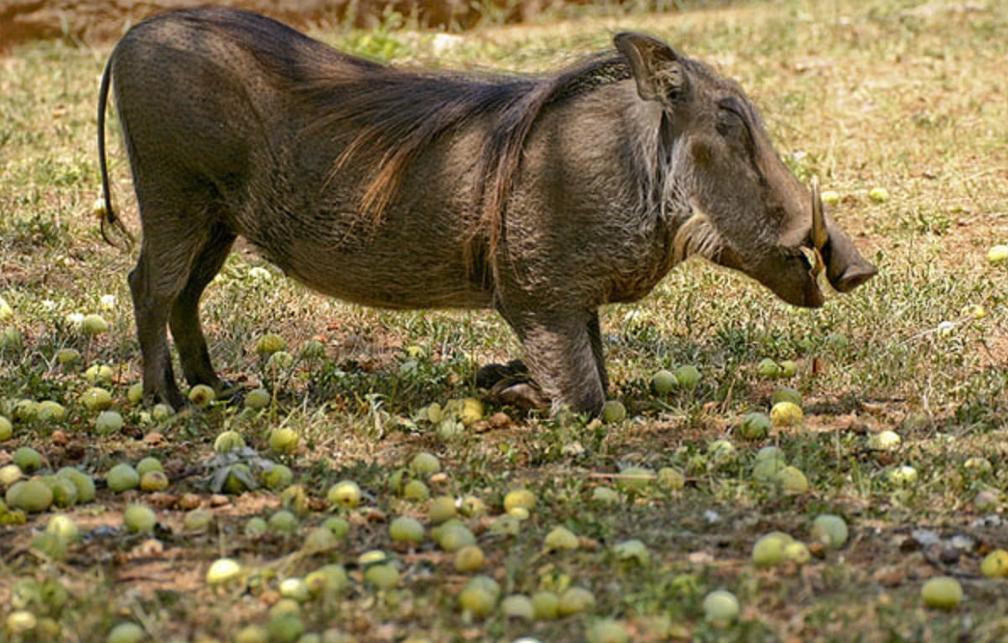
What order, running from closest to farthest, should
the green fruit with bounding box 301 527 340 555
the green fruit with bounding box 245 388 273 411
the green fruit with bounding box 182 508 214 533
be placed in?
the green fruit with bounding box 301 527 340 555 < the green fruit with bounding box 182 508 214 533 < the green fruit with bounding box 245 388 273 411

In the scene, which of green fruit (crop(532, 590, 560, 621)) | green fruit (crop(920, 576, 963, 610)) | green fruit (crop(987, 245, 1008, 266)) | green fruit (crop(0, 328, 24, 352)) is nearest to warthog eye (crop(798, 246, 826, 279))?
green fruit (crop(920, 576, 963, 610))

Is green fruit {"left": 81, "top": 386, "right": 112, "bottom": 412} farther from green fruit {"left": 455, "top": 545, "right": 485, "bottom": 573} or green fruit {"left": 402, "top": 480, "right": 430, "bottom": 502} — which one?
green fruit {"left": 455, "top": 545, "right": 485, "bottom": 573}

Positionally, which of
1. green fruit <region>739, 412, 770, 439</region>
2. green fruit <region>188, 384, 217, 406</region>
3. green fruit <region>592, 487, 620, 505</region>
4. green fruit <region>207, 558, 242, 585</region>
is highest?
green fruit <region>207, 558, 242, 585</region>

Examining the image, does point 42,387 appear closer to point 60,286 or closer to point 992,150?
point 60,286

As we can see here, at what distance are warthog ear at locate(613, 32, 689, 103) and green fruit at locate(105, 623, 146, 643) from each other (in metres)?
2.20

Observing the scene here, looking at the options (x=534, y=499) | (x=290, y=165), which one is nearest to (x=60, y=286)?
(x=290, y=165)

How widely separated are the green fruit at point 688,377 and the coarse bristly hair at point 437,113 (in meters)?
0.74

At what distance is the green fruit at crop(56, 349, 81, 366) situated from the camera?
529 centimetres

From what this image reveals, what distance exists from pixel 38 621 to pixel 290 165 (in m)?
1.96

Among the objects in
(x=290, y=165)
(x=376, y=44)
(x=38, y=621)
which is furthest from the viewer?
(x=376, y=44)

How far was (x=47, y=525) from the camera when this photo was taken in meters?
3.75

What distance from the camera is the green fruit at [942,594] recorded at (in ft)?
10.8

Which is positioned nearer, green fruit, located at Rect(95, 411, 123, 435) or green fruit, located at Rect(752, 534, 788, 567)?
green fruit, located at Rect(752, 534, 788, 567)

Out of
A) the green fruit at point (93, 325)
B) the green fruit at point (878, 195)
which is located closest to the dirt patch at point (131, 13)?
the green fruit at point (878, 195)
